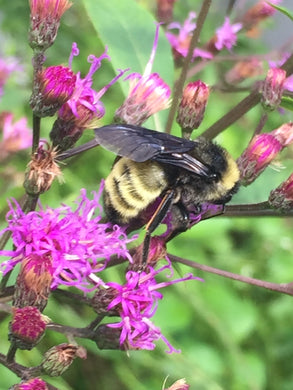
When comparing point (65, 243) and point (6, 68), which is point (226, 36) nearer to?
point (6, 68)

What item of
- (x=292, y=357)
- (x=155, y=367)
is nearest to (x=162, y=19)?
(x=155, y=367)

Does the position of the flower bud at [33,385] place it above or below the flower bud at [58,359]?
below

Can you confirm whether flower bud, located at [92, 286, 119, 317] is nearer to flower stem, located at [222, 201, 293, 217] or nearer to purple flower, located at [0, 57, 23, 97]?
flower stem, located at [222, 201, 293, 217]

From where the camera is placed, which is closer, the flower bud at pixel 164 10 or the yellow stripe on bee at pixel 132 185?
the yellow stripe on bee at pixel 132 185

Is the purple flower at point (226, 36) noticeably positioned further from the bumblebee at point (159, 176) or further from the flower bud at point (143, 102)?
the bumblebee at point (159, 176)

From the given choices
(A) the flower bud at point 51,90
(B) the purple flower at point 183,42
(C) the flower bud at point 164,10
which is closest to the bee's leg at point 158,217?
(A) the flower bud at point 51,90

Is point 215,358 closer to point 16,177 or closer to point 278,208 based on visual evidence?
point 16,177
